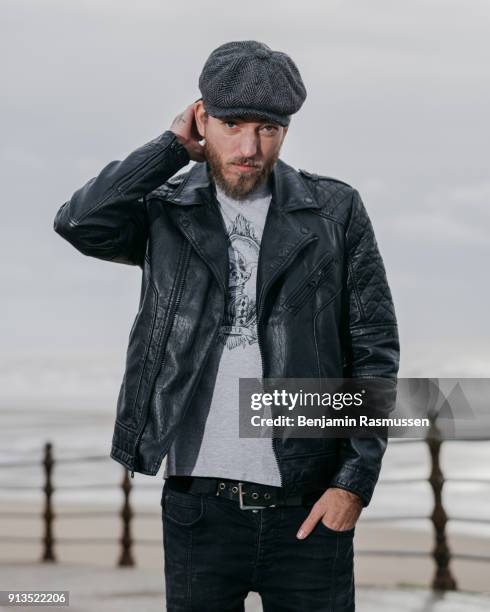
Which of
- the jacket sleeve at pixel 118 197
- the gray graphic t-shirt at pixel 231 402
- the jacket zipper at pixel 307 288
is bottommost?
the gray graphic t-shirt at pixel 231 402

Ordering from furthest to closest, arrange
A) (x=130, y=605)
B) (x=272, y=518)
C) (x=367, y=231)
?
(x=130, y=605), (x=367, y=231), (x=272, y=518)

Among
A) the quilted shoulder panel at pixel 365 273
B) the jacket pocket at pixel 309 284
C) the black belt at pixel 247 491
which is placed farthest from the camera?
the quilted shoulder panel at pixel 365 273

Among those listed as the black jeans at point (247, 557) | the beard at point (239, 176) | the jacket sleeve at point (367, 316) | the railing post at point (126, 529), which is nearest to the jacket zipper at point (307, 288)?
the jacket sleeve at point (367, 316)

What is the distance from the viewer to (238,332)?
3.18m

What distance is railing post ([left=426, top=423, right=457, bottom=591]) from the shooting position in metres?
7.23

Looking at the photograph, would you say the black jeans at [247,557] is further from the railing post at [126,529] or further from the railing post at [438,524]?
the railing post at [126,529]

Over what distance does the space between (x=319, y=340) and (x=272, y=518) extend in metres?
0.56

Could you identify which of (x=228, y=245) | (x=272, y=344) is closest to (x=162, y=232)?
(x=228, y=245)

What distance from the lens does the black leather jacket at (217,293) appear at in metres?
3.15

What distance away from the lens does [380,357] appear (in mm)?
3277

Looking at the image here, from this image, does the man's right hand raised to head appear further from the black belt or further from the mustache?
the black belt

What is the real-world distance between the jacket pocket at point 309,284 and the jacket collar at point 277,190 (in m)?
0.20

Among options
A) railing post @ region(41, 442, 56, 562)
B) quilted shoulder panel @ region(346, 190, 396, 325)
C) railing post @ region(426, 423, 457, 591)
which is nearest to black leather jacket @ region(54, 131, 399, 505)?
quilted shoulder panel @ region(346, 190, 396, 325)

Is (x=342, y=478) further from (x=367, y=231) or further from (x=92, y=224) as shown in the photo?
(x=92, y=224)
